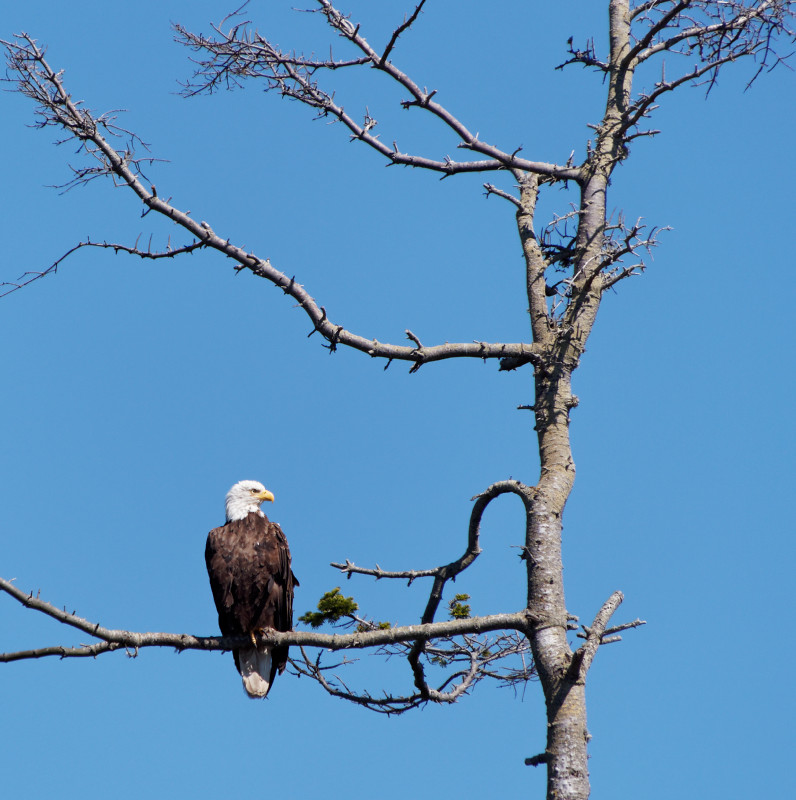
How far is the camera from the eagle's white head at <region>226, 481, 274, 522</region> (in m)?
6.51

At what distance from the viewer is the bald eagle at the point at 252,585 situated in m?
Answer: 5.94

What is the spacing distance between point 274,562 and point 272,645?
530 millimetres

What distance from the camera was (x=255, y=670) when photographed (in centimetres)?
628

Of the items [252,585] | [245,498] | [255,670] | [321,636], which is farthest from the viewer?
[245,498]

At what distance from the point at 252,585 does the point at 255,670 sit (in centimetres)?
74

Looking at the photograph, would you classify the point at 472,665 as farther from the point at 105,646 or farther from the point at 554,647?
the point at 105,646

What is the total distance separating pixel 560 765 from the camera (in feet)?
12.9

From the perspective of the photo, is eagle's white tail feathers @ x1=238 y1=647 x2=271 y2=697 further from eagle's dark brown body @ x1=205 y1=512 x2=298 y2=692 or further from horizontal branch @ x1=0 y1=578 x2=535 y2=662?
horizontal branch @ x1=0 y1=578 x2=535 y2=662

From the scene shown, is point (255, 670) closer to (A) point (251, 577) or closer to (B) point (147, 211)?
(A) point (251, 577)

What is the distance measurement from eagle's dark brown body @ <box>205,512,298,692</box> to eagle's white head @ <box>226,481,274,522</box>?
0.16 m

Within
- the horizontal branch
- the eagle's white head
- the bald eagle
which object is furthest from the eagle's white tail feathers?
the horizontal branch

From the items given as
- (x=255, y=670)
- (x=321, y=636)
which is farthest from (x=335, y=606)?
(x=255, y=670)

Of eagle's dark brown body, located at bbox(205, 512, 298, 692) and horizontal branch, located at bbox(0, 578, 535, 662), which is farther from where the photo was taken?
eagle's dark brown body, located at bbox(205, 512, 298, 692)

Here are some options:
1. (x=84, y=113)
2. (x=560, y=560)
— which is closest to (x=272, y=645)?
(x=560, y=560)
